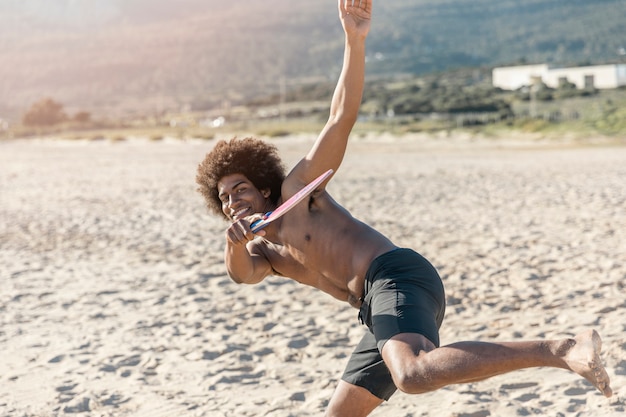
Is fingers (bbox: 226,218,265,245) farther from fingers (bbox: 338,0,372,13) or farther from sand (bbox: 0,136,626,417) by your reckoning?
sand (bbox: 0,136,626,417)

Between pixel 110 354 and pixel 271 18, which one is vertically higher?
pixel 271 18

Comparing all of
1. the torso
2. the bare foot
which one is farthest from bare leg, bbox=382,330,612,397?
the torso

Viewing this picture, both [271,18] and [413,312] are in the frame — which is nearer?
[413,312]

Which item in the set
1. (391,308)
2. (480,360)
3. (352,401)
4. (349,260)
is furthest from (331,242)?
(480,360)

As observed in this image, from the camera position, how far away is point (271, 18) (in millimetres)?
153125

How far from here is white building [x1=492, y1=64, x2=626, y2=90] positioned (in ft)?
209

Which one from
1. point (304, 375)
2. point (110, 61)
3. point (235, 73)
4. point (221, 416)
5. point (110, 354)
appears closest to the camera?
point (221, 416)

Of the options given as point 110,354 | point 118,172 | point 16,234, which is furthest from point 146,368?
point 118,172

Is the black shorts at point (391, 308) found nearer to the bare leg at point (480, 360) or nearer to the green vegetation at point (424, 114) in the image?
the bare leg at point (480, 360)

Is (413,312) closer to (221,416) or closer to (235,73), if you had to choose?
(221,416)

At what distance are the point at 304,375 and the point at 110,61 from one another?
434 ft

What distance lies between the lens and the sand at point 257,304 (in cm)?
491

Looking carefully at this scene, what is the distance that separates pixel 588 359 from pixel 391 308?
2.18 ft

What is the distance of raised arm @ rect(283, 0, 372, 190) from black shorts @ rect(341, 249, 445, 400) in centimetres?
38
